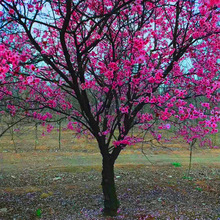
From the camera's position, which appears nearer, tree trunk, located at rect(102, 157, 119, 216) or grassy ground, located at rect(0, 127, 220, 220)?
tree trunk, located at rect(102, 157, 119, 216)

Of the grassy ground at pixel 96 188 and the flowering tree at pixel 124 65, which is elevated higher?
the flowering tree at pixel 124 65

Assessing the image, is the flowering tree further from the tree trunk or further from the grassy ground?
the grassy ground

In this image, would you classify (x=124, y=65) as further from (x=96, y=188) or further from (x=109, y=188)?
(x=96, y=188)

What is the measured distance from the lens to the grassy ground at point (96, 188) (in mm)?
5523

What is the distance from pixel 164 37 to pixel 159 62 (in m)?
0.96

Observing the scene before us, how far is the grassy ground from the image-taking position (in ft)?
18.1

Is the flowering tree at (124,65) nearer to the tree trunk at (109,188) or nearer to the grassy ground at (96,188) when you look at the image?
the tree trunk at (109,188)

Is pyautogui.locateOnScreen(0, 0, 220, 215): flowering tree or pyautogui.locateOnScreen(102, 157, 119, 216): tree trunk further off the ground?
pyautogui.locateOnScreen(0, 0, 220, 215): flowering tree

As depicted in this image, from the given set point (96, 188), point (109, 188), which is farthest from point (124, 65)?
point (96, 188)

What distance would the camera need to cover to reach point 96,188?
24.5 feet

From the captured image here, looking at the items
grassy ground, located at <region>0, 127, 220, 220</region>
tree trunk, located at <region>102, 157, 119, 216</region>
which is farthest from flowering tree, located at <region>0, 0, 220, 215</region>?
grassy ground, located at <region>0, 127, 220, 220</region>

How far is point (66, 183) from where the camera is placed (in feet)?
27.6

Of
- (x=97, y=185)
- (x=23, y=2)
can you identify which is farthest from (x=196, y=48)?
(x=97, y=185)

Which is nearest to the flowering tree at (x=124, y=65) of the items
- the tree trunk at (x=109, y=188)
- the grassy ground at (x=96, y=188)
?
the tree trunk at (x=109, y=188)
